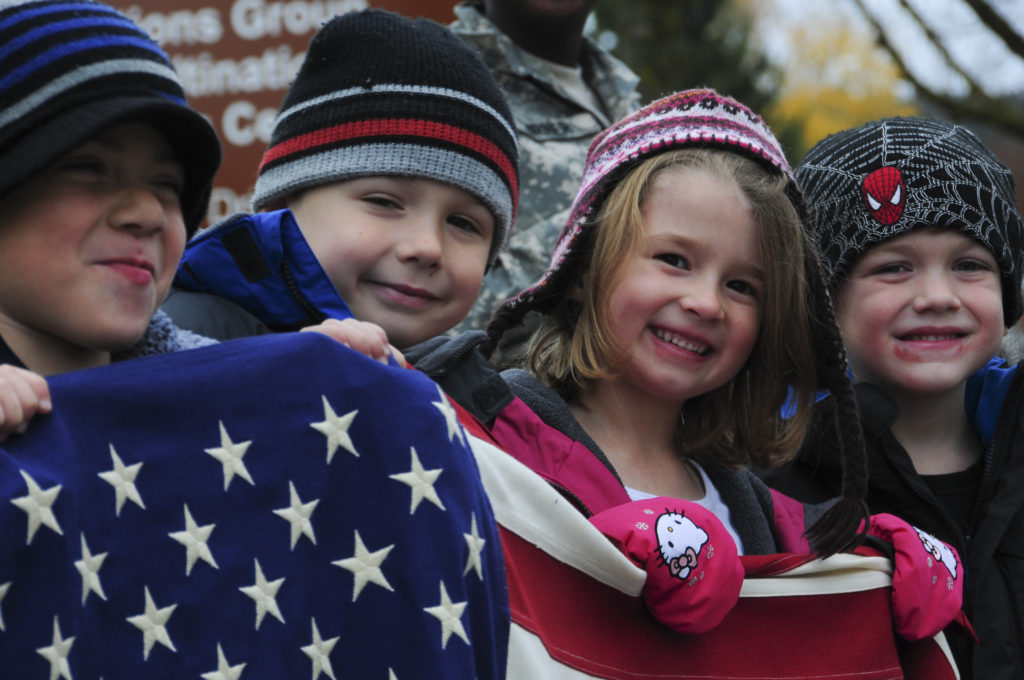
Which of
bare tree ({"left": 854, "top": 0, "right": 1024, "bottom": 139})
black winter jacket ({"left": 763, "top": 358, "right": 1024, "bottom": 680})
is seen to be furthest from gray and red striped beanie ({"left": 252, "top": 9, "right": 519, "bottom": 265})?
bare tree ({"left": 854, "top": 0, "right": 1024, "bottom": 139})

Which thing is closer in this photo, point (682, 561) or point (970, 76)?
point (682, 561)

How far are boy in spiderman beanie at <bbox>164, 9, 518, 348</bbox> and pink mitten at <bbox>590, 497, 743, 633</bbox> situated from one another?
720 mm

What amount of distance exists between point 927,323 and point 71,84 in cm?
207

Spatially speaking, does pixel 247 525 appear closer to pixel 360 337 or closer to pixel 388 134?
pixel 360 337

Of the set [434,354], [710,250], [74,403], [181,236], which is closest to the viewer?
[74,403]

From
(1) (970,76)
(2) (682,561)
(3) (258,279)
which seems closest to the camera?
(2) (682,561)

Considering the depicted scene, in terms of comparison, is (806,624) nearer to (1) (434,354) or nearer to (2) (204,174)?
(1) (434,354)

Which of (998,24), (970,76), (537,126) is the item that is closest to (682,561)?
(537,126)

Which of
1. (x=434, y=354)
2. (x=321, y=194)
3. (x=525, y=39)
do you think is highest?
(x=525, y=39)

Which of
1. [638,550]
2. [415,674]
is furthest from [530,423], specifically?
[415,674]

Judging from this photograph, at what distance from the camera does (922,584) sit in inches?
87.4

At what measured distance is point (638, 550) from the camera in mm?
1896

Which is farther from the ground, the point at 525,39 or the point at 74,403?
the point at 525,39

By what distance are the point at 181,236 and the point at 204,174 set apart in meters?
0.11
